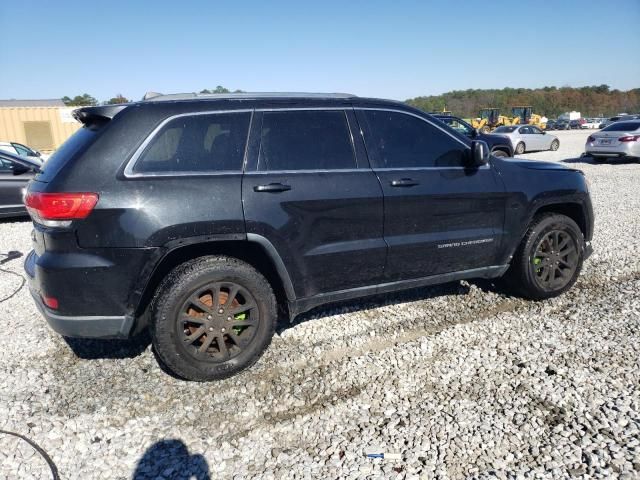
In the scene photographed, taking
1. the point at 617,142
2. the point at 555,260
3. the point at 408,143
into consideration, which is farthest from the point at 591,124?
the point at 408,143

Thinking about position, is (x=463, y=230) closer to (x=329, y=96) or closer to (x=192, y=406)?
(x=329, y=96)

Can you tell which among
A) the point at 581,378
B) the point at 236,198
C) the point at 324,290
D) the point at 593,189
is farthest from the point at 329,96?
the point at 593,189

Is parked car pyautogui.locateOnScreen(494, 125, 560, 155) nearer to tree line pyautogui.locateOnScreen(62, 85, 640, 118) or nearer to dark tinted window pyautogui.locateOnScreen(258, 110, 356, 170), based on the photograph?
dark tinted window pyautogui.locateOnScreen(258, 110, 356, 170)

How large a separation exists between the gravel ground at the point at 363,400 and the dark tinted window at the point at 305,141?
142 cm

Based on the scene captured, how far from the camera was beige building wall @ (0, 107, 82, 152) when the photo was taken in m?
31.6

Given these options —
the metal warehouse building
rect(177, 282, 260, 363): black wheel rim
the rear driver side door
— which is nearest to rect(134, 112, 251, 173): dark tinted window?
the rear driver side door

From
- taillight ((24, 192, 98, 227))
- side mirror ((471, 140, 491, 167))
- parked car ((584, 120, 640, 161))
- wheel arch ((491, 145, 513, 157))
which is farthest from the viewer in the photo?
wheel arch ((491, 145, 513, 157))

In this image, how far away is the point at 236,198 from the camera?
115 inches

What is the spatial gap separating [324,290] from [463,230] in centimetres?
130

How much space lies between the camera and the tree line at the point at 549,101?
80.3m

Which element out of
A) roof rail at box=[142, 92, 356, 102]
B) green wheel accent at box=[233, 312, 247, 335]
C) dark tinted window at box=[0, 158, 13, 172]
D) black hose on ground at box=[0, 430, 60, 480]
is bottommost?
black hose on ground at box=[0, 430, 60, 480]

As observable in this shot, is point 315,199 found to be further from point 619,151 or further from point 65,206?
point 619,151

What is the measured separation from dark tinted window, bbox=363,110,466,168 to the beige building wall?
33.9m

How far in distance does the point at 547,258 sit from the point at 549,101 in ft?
309
